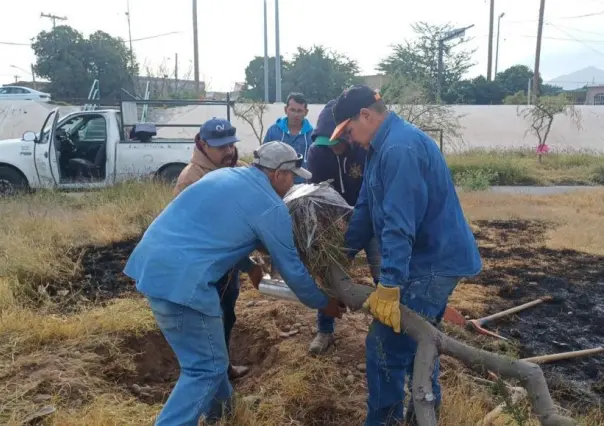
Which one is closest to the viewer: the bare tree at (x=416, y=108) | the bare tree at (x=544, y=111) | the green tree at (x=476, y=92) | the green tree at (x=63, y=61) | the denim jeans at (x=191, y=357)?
the denim jeans at (x=191, y=357)

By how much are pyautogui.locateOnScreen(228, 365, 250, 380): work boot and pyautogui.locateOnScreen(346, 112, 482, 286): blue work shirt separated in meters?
1.67

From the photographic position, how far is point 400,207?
241 cm

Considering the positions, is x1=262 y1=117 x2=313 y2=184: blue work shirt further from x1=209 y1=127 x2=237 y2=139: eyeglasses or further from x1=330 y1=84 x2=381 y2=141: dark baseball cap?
x1=330 y1=84 x2=381 y2=141: dark baseball cap

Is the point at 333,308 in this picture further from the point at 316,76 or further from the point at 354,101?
the point at 316,76

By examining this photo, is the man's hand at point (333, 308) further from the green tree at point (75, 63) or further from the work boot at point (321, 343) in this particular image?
the green tree at point (75, 63)

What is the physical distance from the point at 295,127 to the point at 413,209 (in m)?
2.43

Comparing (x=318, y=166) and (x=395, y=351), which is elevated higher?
(x=318, y=166)

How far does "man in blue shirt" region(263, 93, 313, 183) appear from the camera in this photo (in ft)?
15.2

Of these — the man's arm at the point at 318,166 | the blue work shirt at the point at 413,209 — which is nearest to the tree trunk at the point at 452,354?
the blue work shirt at the point at 413,209

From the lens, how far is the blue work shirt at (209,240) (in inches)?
96.2

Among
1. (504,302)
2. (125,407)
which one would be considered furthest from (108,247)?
(504,302)

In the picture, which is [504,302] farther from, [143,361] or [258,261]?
[143,361]

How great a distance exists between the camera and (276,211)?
99.5 inches

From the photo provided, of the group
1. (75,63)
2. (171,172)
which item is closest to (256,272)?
(171,172)
